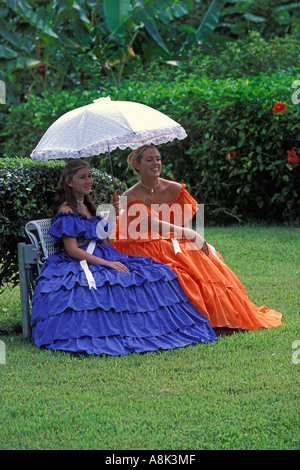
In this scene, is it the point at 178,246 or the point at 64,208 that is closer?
the point at 64,208

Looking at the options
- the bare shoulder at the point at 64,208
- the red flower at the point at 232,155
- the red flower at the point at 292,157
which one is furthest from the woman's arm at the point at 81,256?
the red flower at the point at 232,155

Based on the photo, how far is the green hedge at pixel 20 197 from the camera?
213 inches

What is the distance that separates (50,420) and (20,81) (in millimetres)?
12191

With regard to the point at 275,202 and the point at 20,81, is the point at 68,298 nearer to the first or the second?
the point at 275,202

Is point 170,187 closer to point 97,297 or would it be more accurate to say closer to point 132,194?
point 132,194

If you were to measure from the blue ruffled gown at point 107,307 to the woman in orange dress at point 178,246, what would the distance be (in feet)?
0.43

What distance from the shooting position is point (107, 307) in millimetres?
4984

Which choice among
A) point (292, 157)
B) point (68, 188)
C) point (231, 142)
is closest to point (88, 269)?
point (68, 188)

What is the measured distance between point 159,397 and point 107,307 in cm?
111

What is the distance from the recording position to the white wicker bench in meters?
5.36

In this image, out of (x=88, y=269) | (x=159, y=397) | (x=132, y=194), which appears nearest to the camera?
(x=159, y=397)

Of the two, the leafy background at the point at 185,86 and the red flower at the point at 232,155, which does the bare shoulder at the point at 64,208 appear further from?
the red flower at the point at 232,155

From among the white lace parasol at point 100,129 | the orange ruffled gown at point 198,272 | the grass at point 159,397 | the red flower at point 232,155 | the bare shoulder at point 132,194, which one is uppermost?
the white lace parasol at point 100,129
